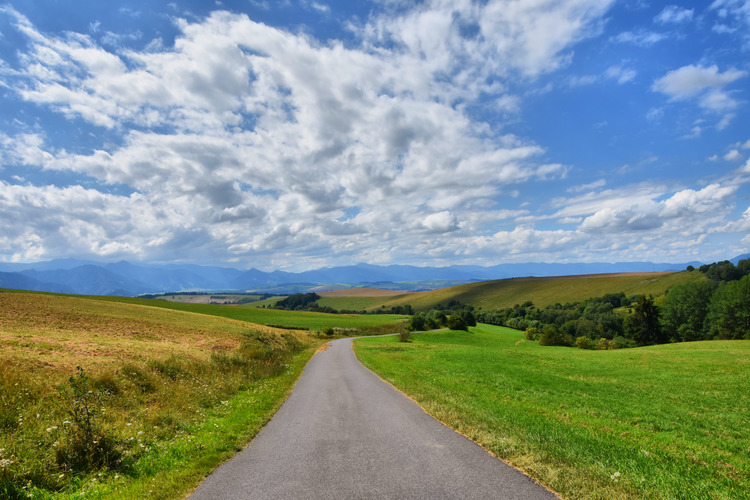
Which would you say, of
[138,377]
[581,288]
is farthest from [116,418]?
[581,288]

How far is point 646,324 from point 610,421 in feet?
276

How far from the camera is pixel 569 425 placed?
12.3 m

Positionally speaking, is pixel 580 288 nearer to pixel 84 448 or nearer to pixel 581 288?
pixel 581 288

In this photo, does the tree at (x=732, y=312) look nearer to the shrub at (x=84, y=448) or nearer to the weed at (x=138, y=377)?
the weed at (x=138, y=377)

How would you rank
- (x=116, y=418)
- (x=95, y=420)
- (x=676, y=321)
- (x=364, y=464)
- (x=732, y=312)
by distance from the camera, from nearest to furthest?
(x=364, y=464)
(x=95, y=420)
(x=116, y=418)
(x=732, y=312)
(x=676, y=321)

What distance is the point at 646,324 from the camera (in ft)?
253

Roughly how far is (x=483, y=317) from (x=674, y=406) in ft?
416

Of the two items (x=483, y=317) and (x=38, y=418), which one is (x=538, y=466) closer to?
(x=38, y=418)

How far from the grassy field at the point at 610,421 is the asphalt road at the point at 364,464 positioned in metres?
0.87

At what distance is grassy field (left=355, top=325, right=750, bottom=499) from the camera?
718 cm

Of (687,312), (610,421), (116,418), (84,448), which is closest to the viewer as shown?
(84,448)

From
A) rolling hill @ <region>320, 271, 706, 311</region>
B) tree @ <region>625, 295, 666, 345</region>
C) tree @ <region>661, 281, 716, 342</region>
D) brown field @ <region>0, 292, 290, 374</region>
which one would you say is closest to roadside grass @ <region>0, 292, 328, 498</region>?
brown field @ <region>0, 292, 290, 374</region>

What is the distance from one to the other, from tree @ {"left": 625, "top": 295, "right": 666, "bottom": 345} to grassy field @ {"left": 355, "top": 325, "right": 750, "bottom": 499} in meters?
55.4

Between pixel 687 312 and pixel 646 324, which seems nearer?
pixel 646 324
